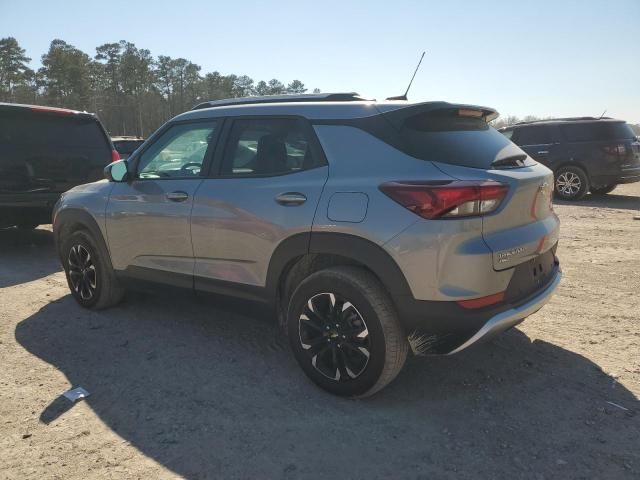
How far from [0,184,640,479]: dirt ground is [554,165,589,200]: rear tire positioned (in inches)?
307

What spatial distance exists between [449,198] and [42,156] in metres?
5.97

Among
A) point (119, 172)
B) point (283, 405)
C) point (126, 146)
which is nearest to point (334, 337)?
point (283, 405)

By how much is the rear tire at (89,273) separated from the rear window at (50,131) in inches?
101

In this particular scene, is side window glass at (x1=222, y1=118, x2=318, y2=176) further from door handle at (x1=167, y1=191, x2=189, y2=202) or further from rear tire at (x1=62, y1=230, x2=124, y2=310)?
rear tire at (x1=62, y1=230, x2=124, y2=310)

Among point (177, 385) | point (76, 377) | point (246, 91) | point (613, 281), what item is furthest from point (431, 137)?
point (246, 91)

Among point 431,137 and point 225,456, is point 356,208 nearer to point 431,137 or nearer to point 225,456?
point 431,137

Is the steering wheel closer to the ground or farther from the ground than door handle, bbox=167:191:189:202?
farther from the ground

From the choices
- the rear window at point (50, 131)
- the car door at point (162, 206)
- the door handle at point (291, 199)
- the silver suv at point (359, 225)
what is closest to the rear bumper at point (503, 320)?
the silver suv at point (359, 225)

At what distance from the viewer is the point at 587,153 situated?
11516 mm

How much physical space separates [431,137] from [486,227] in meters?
0.63

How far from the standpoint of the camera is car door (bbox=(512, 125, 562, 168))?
12039 millimetres

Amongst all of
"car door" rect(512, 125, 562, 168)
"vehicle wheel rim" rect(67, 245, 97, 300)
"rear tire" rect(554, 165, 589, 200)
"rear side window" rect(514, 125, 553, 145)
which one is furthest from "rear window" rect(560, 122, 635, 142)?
"vehicle wheel rim" rect(67, 245, 97, 300)

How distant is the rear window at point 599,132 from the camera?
11391 millimetres

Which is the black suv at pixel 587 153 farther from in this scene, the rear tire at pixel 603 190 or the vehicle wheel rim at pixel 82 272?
the vehicle wheel rim at pixel 82 272
